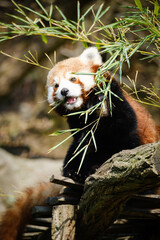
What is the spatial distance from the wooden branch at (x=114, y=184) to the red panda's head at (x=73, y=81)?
91 cm

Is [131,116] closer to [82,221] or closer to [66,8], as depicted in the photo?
[82,221]

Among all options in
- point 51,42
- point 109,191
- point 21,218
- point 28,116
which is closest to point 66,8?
point 51,42

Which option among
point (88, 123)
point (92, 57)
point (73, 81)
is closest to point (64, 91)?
point (73, 81)

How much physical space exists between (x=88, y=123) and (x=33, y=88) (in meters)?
5.87

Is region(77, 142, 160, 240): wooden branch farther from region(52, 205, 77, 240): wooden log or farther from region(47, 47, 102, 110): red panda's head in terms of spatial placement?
region(47, 47, 102, 110): red panda's head

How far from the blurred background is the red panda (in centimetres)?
151

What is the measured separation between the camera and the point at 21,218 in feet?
10.3

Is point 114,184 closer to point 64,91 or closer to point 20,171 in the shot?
point 64,91

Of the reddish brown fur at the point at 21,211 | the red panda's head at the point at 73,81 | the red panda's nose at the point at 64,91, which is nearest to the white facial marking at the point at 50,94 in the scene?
the red panda's head at the point at 73,81

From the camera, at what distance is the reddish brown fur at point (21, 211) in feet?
10.1

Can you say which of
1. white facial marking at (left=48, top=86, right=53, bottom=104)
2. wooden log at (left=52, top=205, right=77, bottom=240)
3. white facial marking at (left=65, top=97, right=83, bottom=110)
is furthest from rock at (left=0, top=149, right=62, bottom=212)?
A: wooden log at (left=52, top=205, right=77, bottom=240)

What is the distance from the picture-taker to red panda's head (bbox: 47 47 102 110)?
9.88 feet

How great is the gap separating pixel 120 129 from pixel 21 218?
48.6 inches

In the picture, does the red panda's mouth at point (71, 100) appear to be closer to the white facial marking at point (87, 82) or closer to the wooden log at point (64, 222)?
the white facial marking at point (87, 82)
